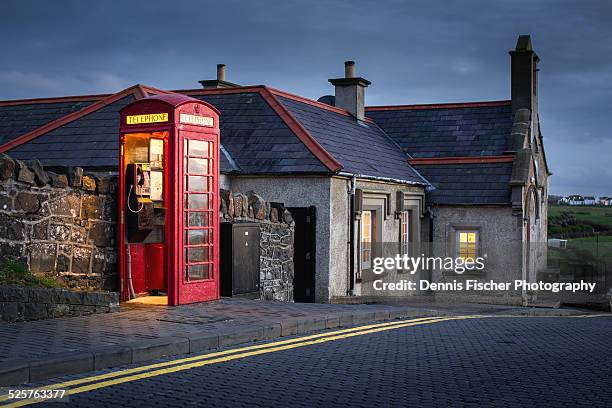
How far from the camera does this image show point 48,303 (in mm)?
10633

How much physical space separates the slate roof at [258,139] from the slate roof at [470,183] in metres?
6.21

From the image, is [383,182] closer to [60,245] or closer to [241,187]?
[241,187]

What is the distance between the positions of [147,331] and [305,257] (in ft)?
31.8

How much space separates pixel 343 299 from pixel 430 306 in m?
2.26

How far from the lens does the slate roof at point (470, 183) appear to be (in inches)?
969

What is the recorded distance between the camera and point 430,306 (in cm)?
2048

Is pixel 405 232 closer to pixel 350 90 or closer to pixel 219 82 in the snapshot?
pixel 350 90

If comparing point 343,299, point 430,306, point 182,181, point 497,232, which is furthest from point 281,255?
point 497,232

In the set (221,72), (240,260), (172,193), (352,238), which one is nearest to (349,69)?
(221,72)

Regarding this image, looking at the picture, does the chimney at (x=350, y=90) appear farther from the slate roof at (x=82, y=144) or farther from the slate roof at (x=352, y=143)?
the slate roof at (x=82, y=144)

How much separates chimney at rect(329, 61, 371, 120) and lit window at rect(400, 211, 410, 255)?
4.48 metres

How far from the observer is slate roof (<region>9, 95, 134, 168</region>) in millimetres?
20183

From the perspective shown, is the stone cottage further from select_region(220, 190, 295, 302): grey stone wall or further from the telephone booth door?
the telephone booth door

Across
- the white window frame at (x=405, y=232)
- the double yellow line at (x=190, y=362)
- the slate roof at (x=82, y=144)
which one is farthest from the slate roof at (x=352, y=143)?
the double yellow line at (x=190, y=362)
